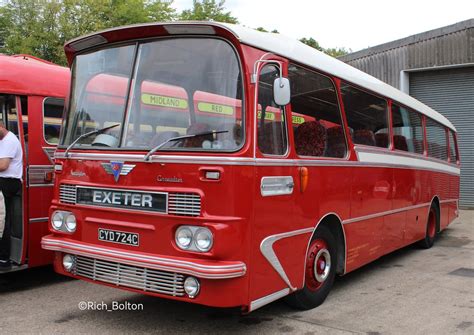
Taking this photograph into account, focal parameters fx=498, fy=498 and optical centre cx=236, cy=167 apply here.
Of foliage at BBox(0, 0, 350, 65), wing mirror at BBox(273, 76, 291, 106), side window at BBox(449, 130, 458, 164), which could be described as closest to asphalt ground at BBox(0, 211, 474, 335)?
wing mirror at BBox(273, 76, 291, 106)

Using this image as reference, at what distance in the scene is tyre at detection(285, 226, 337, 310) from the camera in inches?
205

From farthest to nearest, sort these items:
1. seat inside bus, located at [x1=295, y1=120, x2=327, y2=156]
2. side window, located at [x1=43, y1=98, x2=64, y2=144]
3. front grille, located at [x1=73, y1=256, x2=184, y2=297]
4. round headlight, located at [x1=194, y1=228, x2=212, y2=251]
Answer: side window, located at [x1=43, y1=98, x2=64, y2=144] → seat inside bus, located at [x1=295, y1=120, x2=327, y2=156] → front grille, located at [x1=73, y1=256, x2=184, y2=297] → round headlight, located at [x1=194, y1=228, x2=212, y2=251]

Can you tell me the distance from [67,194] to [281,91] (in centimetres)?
232

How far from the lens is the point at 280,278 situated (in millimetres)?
4555

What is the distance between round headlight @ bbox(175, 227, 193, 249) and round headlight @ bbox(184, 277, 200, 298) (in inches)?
10.5

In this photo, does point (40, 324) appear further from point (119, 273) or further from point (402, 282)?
point (402, 282)

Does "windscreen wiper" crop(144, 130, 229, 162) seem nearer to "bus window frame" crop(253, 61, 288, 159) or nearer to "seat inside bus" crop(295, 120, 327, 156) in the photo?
"bus window frame" crop(253, 61, 288, 159)

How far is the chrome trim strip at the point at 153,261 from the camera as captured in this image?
3891mm

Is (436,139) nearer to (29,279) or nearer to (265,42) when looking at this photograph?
(265,42)

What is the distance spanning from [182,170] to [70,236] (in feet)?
4.89

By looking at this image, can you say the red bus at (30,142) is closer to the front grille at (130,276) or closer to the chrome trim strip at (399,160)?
the front grille at (130,276)

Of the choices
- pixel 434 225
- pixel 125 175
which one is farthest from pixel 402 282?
pixel 125 175

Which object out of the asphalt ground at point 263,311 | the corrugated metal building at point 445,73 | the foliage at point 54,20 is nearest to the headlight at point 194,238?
the asphalt ground at point 263,311

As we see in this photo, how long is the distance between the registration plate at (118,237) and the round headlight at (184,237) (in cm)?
45
